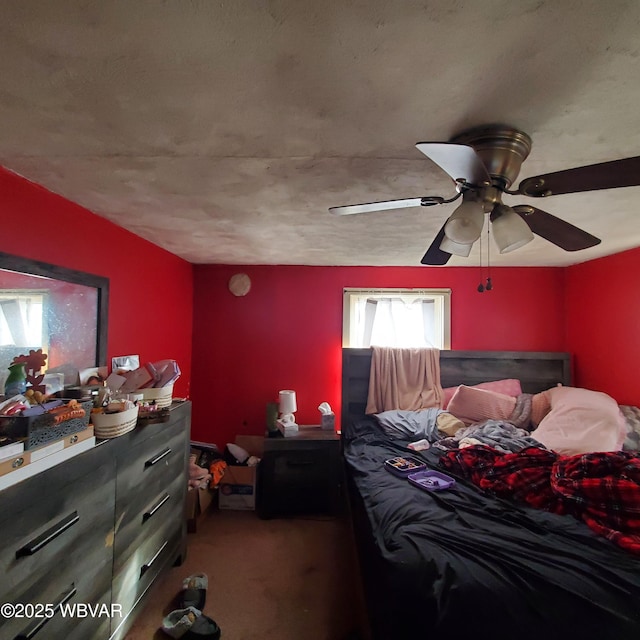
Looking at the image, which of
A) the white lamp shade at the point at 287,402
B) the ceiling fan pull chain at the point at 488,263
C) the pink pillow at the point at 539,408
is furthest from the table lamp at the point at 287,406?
the pink pillow at the point at 539,408

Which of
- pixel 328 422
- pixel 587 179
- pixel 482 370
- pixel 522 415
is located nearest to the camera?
pixel 587 179

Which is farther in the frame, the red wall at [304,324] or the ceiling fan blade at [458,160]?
the red wall at [304,324]

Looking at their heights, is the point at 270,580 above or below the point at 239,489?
below

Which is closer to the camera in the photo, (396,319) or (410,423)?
(410,423)

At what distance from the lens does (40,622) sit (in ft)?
3.82

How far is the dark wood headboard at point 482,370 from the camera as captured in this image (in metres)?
3.37

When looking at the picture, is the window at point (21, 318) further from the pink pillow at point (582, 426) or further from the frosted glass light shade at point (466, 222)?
the pink pillow at point (582, 426)

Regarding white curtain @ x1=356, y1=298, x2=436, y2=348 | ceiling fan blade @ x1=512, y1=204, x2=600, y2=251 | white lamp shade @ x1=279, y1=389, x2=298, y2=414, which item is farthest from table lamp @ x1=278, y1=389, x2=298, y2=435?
ceiling fan blade @ x1=512, y1=204, x2=600, y2=251

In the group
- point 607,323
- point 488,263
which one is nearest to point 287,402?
point 488,263

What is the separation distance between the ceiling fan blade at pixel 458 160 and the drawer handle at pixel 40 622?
1869 mm

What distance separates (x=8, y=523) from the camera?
3.48ft

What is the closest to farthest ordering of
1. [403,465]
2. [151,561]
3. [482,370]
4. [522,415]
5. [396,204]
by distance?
1. [396,204]
2. [151,561]
3. [403,465]
4. [522,415]
5. [482,370]

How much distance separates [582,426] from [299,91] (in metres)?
2.61

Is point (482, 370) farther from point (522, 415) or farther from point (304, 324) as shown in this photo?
point (304, 324)
